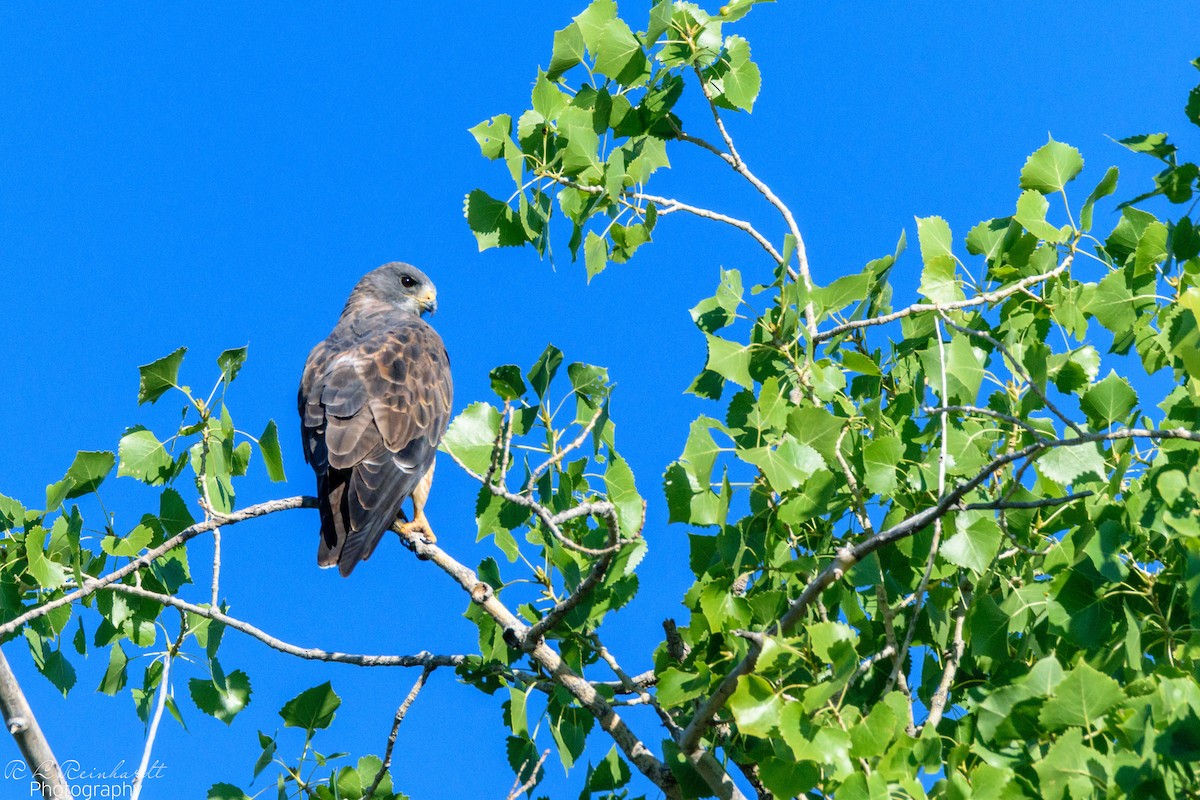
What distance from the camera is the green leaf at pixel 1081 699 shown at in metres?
2.46

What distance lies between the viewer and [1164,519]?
2809 millimetres

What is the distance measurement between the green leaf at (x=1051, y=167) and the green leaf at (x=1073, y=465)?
1.22 metres

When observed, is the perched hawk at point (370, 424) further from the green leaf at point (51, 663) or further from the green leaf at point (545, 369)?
the green leaf at point (545, 369)

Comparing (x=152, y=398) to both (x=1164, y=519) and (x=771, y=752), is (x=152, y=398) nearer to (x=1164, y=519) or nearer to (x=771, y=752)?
(x=771, y=752)

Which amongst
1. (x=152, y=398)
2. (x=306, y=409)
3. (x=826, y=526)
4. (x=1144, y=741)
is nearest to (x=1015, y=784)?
(x=1144, y=741)

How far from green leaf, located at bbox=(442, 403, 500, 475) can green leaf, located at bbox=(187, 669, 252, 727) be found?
1.64 meters

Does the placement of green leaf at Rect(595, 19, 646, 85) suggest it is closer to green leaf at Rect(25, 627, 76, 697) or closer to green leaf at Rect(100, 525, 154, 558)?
green leaf at Rect(100, 525, 154, 558)

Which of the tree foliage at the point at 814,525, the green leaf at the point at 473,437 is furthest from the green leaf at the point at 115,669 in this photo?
the green leaf at the point at 473,437

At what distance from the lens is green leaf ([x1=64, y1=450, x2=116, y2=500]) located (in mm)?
3809

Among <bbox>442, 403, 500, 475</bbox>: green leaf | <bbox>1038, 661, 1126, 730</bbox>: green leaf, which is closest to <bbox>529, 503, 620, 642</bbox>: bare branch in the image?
<bbox>442, 403, 500, 475</bbox>: green leaf

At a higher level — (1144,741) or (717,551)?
(717,551)

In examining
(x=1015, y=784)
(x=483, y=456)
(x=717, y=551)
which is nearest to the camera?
(x=1015, y=784)

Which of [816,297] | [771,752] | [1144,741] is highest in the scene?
[816,297]

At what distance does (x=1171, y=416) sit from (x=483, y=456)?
77.5 inches
